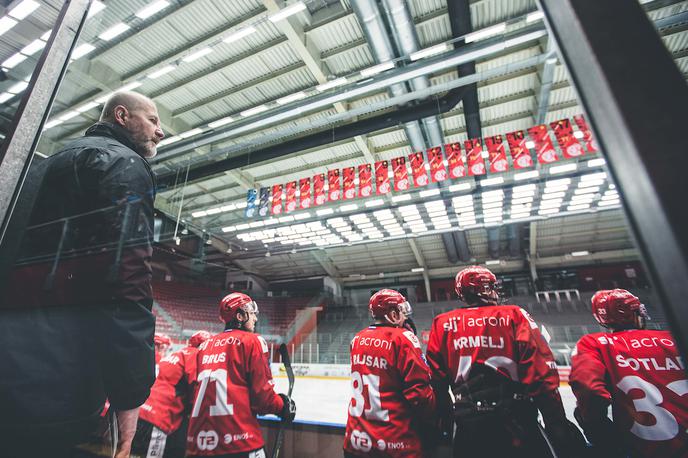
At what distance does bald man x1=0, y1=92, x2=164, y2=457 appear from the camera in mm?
810

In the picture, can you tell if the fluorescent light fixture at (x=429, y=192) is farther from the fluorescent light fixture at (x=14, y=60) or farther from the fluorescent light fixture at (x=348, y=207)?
the fluorescent light fixture at (x=14, y=60)

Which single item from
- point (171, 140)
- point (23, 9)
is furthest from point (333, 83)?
point (23, 9)

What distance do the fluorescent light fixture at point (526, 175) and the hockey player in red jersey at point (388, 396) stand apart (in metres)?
9.89

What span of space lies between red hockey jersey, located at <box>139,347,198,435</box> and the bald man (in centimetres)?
201

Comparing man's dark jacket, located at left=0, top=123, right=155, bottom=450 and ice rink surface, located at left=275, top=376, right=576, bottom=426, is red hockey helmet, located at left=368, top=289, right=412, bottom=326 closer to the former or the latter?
ice rink surface, located at left=275, top=376, right=576, bottom=426

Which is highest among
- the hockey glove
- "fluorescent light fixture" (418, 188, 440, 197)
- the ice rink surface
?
"fluorescent light fixture" (418, 188, 440, 197)

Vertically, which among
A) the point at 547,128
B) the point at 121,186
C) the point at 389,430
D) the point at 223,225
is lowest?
the point at 389,430

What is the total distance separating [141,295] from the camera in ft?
3.13

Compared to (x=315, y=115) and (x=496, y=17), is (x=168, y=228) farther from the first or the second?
(x=496, y=17)

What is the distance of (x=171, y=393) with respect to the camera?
2.83 m

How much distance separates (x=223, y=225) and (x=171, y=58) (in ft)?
27.1

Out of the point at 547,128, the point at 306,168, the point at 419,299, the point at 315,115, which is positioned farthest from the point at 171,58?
the point at 419,299

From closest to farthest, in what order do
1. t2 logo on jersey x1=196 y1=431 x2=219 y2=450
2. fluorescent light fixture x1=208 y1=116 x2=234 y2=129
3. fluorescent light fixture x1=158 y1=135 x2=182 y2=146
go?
t2 logo on jersey x1=196 y1=431 x2=219 y2=450
fluorescent light fixture x1=208 y1=116 x2=234 y2=129
fluorescent light fixture x1=158 y1=135 x2=182 y2=146

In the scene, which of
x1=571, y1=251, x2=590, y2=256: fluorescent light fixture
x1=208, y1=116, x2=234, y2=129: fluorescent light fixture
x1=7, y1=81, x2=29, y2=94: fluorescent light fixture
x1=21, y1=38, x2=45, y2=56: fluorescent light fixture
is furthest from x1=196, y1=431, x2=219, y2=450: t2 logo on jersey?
x1=571, y1=251, x2=590, y2=256: fluorescent light fixture
